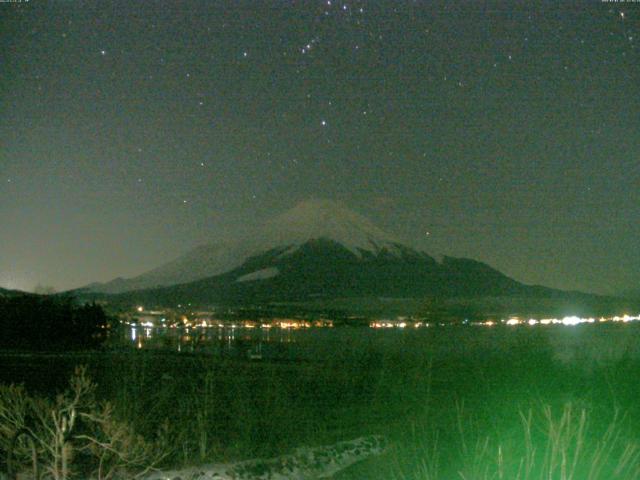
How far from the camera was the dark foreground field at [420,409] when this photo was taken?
9534 mm

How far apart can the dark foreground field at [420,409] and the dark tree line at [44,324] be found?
2313 cm

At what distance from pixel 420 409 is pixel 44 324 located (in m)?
35.7

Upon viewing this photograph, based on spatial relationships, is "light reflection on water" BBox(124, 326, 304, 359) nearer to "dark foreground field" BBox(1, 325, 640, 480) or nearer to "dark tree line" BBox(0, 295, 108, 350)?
"dark tree line" BBox(0, 295, 108, 350)

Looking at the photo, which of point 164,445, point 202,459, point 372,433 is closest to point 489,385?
point 372,433

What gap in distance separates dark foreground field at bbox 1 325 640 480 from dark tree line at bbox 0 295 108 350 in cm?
2313

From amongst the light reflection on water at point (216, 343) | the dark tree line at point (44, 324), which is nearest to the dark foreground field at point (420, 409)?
the light reflection on water at point (216, 343)

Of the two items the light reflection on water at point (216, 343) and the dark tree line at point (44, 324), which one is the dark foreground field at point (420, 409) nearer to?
the light reflection on water at point (216, 343)

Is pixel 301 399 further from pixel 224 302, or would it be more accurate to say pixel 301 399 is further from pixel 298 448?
pixel 224 302

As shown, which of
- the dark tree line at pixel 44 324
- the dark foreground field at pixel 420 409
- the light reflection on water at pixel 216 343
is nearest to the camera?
the dark foreground field at pixel 420 409

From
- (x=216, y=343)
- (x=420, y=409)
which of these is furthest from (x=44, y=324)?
(x=420, y=409)

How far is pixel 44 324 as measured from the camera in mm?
47375

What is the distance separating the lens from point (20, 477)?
9.26 metres

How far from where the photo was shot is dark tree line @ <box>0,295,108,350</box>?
46.2 meters

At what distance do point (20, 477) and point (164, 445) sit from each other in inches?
55.7
